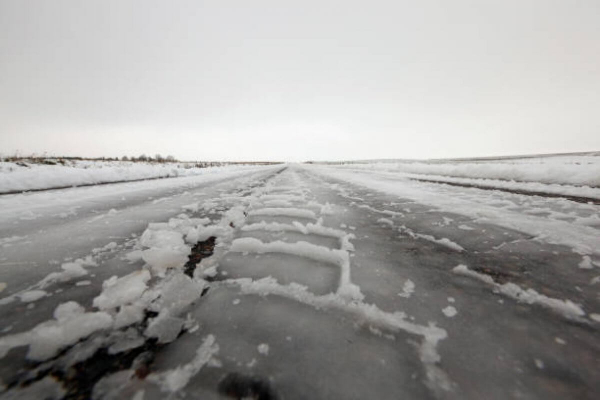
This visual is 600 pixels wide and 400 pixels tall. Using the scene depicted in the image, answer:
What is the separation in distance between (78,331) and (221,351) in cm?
55

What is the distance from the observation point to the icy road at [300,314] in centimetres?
78

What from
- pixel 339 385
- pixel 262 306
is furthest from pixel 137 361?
pixel 339 385

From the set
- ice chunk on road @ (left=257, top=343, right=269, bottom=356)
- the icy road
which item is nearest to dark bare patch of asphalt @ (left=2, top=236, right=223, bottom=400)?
the icy road

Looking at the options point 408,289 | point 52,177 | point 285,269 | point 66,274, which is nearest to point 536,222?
point 408,289

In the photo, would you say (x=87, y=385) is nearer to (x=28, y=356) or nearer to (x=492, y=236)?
(x=28, y=356)

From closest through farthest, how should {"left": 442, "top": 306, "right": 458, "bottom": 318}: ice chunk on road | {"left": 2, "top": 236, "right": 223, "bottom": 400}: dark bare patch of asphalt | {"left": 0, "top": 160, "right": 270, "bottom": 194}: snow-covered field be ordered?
{"left": 2, "top": 236, "right": 223, "bottom": 400}: dark bare patch of asphalt, {"left": 442, "top": 306, "right": 458, "bottom": 318}: ice chunk on road, {"left": 0, "top": 160, "right": 270, "bottom": 194}: snow-covered field

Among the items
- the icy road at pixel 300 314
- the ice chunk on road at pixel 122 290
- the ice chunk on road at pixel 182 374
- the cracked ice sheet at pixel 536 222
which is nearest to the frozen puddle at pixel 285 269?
the icy road at pixel 300 314

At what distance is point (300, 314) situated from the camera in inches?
44.0

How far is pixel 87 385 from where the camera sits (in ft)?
2.48

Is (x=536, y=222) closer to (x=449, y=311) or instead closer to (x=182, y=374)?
(x=449, y=311)

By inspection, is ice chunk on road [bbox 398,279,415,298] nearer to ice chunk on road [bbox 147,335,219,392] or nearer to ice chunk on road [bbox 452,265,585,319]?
ice chunk on road [bbox 452,265,585,319]

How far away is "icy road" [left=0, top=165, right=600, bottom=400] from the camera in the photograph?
2.57 ft

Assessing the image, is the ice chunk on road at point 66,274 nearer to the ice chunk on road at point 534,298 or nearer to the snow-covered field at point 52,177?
the ice chunk on road at point 534,298

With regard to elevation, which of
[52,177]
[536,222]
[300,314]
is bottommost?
[536,222]
